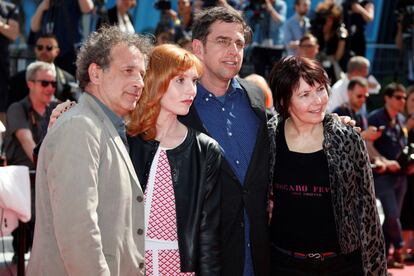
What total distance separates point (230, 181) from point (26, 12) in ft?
22.2

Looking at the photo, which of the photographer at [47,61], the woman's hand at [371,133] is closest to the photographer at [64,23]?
the photographer at [47,61]

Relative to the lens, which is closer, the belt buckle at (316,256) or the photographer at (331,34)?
the belt buckle at (316,256)

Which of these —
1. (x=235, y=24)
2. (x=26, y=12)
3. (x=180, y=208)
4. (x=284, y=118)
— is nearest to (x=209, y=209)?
(x=180, y=208)

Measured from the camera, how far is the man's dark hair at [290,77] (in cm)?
404

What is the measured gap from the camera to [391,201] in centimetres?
793

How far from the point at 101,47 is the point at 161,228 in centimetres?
84

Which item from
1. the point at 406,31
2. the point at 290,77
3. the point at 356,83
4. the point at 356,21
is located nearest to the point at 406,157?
the point at 356,83

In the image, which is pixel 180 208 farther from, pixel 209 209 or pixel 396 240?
pixel 396 240

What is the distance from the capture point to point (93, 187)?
10.0 feet

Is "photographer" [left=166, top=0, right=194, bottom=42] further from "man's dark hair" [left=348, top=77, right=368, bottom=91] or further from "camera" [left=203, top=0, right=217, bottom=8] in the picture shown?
"man's dark hair" [left=348, top=77, right=368, bottom=91]

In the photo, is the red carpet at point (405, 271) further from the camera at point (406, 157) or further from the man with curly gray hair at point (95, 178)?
the man with curly gray hair at point (95, 178)

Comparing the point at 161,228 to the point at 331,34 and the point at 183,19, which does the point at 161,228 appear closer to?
the point at 183,19

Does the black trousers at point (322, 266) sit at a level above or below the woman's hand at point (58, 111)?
below

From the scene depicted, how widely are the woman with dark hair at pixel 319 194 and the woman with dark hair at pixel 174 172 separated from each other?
476mm
